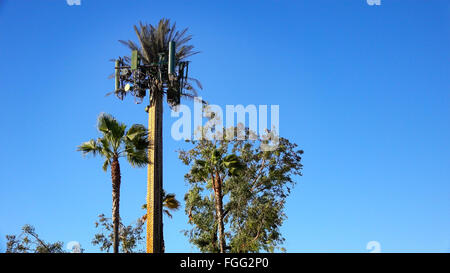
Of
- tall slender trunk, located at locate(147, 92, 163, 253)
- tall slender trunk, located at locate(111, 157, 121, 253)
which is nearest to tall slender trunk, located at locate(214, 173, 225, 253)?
tall slender trunk, located at locate(147, 92, 163, 253)

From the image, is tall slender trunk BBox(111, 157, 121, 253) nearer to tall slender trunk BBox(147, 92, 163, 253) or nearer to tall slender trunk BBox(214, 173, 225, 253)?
tall slender trunk BBox(147, 92, 163, 253)

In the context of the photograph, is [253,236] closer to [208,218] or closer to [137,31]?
[208,218]

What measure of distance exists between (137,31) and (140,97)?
3.61m

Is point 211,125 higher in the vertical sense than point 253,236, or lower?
higher

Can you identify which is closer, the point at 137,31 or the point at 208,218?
the point at 137,31

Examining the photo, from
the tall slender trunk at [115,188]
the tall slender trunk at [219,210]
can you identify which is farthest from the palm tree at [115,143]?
the tall slender trunk at [219,210]

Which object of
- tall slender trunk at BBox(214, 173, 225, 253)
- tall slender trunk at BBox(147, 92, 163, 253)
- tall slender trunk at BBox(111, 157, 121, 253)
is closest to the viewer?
tall slender trunk at BBox(111, 157, 121, 253)

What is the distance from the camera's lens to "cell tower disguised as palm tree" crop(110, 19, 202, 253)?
2453 centimetres

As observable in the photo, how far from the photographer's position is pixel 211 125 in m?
34.9

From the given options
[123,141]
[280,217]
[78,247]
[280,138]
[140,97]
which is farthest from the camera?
[280,138]

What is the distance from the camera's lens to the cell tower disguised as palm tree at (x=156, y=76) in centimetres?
2453

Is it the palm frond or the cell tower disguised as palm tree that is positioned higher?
the cell tower disguised as palm tree

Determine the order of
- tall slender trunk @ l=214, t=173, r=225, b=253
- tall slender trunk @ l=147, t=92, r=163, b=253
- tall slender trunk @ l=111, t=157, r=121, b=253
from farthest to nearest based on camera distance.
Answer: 1. tall slender trunk @ l=214, t=173, r=225, b=253
2. tall slender trunk @ l=147, t=92, r=163, b=253
3. tall slender trunk @ l=111, t=157, r=121, b=253
